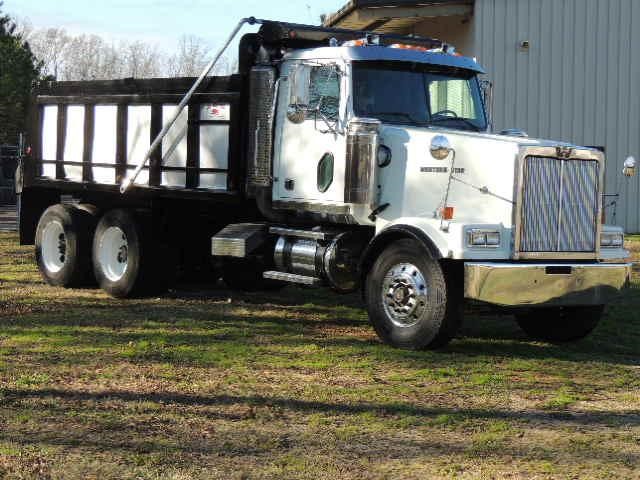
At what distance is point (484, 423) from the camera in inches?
275

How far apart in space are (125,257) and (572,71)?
1415 cm

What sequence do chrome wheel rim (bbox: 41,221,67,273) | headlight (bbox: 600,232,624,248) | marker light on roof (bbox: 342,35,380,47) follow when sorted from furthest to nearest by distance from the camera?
chrome wheel rim (bbox: 41,221,67,273) → marker light on roof (bbox: 342,35,380,47) → headlight (bbox: 600,232,624,248)

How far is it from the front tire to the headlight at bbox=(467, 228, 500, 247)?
0.39m

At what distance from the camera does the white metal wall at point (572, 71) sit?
23.9m

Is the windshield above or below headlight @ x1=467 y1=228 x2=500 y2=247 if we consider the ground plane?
above

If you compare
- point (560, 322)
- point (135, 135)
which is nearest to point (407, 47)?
point (560, 322)

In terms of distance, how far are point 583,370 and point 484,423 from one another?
2359 mm

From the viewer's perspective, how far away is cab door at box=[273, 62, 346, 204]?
10.5 m

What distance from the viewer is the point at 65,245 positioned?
1395cm

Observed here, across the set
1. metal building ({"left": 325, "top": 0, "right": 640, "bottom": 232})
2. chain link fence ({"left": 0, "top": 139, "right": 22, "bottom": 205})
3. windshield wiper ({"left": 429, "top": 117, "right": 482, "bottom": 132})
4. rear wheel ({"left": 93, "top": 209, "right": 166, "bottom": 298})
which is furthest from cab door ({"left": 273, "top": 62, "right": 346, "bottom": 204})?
chain link fence ({"left": 0, "top": 139, "right": 22, "bottom": 205})

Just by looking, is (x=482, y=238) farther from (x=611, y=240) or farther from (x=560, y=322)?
(x=560, y=322)

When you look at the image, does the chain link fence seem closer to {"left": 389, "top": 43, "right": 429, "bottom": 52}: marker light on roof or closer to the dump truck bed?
the dump truck bed

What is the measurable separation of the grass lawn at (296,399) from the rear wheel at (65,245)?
5.94 ft

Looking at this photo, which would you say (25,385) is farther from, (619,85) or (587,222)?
(619,85)
